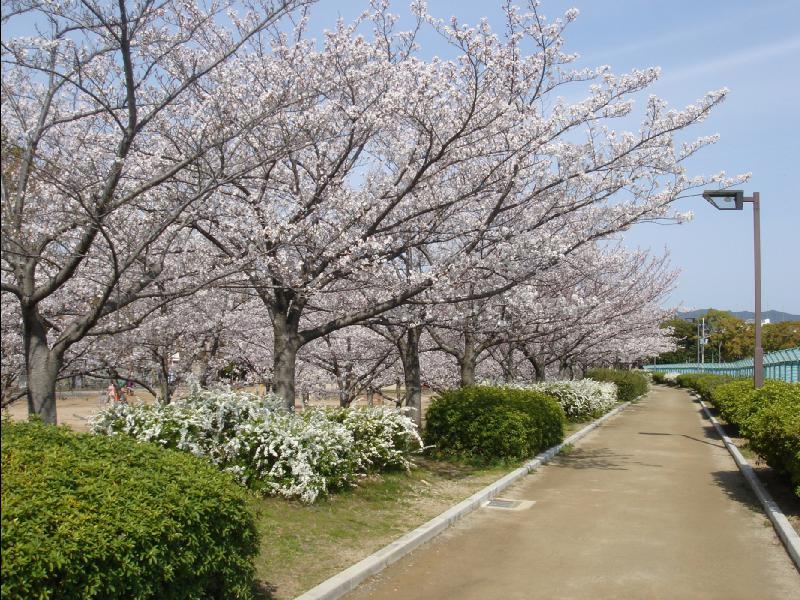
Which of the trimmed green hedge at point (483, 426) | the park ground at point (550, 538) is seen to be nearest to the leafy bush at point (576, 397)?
the trimmed green hedge at point (483, 426)

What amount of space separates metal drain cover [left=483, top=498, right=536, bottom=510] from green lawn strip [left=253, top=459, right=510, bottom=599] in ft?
1.17

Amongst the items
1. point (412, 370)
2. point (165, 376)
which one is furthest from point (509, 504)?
point (165, 376)

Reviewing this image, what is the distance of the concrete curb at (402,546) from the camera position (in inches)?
218

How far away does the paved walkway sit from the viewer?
19.8 feet

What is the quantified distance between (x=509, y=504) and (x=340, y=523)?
3041mm

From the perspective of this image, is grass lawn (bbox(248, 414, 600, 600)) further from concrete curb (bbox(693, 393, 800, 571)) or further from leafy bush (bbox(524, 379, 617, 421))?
leafy bush (bbox(524, 379, 617, 421))

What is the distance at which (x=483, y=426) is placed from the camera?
12.7 metres

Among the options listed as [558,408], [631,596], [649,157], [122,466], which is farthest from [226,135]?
[558,408]

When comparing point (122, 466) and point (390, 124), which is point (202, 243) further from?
point (122, 466)

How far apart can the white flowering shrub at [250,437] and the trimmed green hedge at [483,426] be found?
4.23 meters

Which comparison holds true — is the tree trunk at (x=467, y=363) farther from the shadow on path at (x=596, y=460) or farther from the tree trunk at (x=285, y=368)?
the tree trunk at (x=285, y=368)

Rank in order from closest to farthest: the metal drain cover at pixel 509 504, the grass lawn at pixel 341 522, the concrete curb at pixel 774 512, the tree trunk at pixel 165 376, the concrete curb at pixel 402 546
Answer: the concrete curb at pixel 402 546 → the grass lawn at pixel 341 522 → the concrete curb at pixel 774 512 → the metal drain cover at pixel 509 504 → the tree trunk at pixel 165 376

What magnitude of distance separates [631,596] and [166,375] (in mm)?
10412

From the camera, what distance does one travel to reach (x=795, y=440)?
27.1 feet
